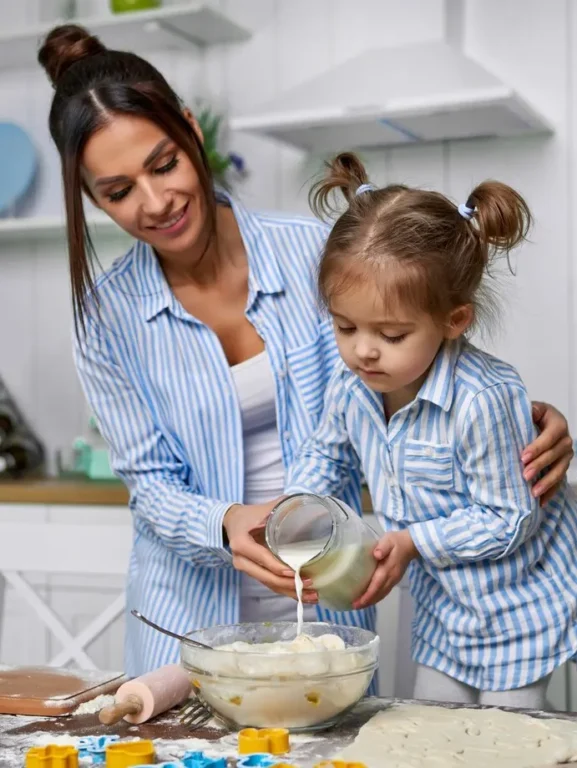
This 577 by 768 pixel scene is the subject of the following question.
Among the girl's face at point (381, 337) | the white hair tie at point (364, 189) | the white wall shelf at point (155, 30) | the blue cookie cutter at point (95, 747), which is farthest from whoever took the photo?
the white wall shelf at point (155, 30)

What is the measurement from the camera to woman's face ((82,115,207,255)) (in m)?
1.59

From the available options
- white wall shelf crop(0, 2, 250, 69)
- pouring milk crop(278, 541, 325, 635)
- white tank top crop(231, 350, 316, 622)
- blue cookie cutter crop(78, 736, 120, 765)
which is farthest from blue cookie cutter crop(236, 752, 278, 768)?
white wall shelf crop(0, 2, 250, 69)

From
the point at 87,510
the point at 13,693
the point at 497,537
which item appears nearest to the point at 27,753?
the point at 13,693

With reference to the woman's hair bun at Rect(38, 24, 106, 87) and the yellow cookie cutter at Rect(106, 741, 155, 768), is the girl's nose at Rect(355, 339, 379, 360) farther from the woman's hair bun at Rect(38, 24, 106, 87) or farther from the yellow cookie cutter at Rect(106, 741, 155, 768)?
the woman's hair bun at Rect(38, 24, 106, 87)

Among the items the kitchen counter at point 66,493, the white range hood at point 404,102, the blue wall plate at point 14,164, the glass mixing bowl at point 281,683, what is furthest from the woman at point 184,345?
the blue wall plate at point 14,164

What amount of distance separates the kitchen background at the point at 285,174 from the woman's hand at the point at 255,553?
0.83 metres

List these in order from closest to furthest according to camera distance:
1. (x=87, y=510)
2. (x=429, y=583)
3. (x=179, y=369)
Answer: (x=429, y=583)
(x=179, y=369)
(x=87, y=510)

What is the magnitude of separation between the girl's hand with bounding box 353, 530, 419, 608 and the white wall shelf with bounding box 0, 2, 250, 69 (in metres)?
2.10

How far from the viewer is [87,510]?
2943mm

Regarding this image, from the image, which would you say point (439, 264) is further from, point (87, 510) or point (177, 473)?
point (87, 510)

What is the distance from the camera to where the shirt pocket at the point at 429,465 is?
1.45 meters

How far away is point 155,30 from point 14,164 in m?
0.69

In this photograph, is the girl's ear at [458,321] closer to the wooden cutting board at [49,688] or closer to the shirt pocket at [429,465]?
the shirt pocket at [429,465]

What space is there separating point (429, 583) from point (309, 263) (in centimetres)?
55
